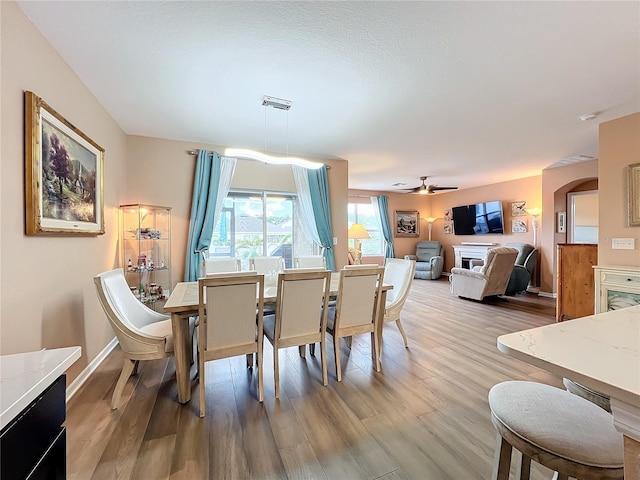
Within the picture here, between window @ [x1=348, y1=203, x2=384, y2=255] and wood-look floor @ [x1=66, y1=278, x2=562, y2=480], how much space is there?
5.44m

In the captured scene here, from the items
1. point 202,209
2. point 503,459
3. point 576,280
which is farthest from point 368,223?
point 503,459

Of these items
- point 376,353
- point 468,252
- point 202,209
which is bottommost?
point 376,353

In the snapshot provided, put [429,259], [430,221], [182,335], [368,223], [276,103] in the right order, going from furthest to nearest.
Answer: [430,221] → [368,223] → [429,259] → [276,103] → [182,335]

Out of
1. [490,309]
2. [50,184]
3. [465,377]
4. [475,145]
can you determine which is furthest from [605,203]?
[50,184]

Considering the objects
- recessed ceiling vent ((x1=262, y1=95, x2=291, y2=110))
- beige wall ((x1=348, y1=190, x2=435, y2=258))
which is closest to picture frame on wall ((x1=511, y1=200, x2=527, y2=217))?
beige wall ((x1=348, y1=190, x2=435, y2=258))

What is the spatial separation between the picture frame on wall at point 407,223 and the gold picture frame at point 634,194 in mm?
5593

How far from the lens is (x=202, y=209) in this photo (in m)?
3.87

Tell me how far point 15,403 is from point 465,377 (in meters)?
2.77

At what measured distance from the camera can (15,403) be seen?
692 mm

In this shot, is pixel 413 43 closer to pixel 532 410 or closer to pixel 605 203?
pixel 532 410

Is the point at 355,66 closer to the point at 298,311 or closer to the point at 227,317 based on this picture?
the point at 298,311

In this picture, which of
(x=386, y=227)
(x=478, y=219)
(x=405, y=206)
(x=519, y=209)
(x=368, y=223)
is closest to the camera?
(x=519, y=209)

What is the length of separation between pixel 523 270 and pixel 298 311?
5.35m

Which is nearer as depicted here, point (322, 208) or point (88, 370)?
point (88, 370)
